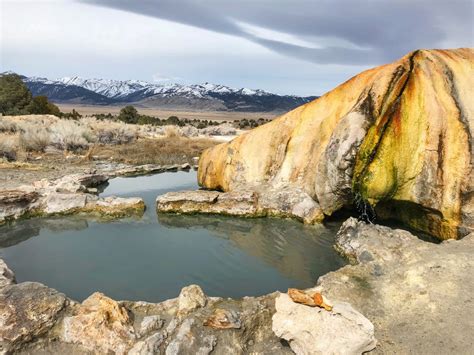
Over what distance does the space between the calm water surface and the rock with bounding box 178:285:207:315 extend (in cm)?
116

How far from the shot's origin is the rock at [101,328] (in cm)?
584

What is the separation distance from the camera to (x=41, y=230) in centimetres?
1179

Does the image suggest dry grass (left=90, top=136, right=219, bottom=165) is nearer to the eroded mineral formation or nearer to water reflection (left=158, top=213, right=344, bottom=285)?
water reflection (left=158, top=213, right=344, bottom=285)

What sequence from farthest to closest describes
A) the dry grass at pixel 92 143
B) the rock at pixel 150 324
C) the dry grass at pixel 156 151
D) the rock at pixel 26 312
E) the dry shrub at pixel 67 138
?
the dry shrub at pixel 67 138 → the dry grass at pixel 156 151 → the dry grass at pixel 92 143 → the rock at pixel 150 324 → the rock at pixel 26 312

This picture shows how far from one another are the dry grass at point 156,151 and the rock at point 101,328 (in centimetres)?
1745

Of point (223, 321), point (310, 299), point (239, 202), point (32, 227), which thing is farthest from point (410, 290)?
point (32, 227)

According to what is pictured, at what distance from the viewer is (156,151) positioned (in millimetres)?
27078

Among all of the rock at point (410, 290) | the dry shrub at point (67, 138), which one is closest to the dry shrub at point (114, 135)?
the dry shrub at point (67, 138)

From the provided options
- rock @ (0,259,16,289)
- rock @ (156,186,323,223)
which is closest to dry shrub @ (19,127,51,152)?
rock @ (156,186,323,223)

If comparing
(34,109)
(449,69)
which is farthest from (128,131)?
(449,69)

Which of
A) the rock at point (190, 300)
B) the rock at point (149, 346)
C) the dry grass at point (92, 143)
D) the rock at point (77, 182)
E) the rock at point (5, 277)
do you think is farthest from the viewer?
the dry grass at point (92, 143)

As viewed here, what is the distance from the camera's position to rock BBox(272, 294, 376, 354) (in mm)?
5402

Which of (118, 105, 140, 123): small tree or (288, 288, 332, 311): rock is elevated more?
(288, 288, 332, 311): rock

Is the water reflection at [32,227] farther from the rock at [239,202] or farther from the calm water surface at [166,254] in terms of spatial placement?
the rock at [239,202]
